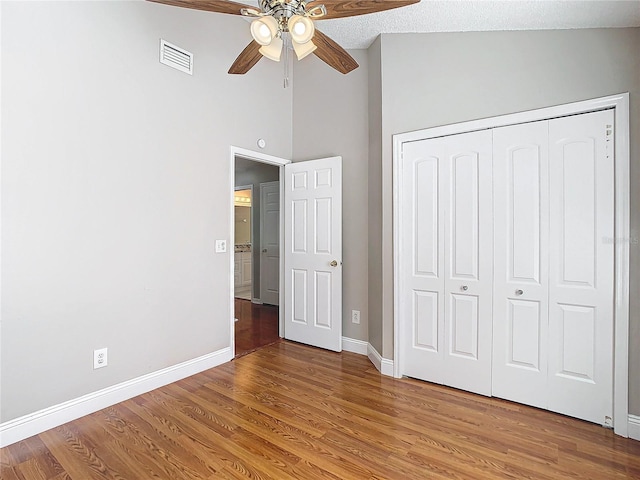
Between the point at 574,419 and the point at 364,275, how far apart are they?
73.4 inches

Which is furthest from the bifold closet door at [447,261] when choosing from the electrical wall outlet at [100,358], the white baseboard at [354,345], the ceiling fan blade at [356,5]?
the electrical wall outlet at [100,358]

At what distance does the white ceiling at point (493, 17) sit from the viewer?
1.95 metres

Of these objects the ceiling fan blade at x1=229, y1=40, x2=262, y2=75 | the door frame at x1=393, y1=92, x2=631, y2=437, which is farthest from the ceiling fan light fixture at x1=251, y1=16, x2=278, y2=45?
the door frame at x1=393, y1=92, x2=631, y2=437

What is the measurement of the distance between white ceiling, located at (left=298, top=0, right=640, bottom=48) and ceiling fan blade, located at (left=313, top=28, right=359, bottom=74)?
74cm

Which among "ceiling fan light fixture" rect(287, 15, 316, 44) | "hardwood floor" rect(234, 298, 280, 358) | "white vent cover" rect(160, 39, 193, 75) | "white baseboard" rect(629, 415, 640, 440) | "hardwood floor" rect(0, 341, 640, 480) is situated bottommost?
"hardwood floor" rect(0, 341, 640, 480)

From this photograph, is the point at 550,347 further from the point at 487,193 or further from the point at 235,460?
the point at 235,460

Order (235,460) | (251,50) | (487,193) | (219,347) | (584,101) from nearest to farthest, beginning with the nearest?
(235,460) < (251,50) < (584,101) < (487,193) < (219,347)

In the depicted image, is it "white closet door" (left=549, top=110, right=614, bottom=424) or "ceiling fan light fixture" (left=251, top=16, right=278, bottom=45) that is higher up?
"ceiling fan light fixture" (left=251, top=16, right=278, bottom=45)

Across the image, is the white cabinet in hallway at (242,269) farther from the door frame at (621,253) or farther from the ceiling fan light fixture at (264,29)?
the door frame at (621,253)

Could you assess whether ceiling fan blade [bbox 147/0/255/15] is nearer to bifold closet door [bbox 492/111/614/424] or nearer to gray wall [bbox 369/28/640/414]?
gray wall [bbox 369/28/640/414]

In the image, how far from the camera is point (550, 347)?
2.24m

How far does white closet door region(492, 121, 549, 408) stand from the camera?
89.1 inches

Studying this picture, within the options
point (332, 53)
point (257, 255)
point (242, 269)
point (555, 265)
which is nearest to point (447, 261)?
point (555, 265)

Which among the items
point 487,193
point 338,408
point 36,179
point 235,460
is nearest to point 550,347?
point 487,193
